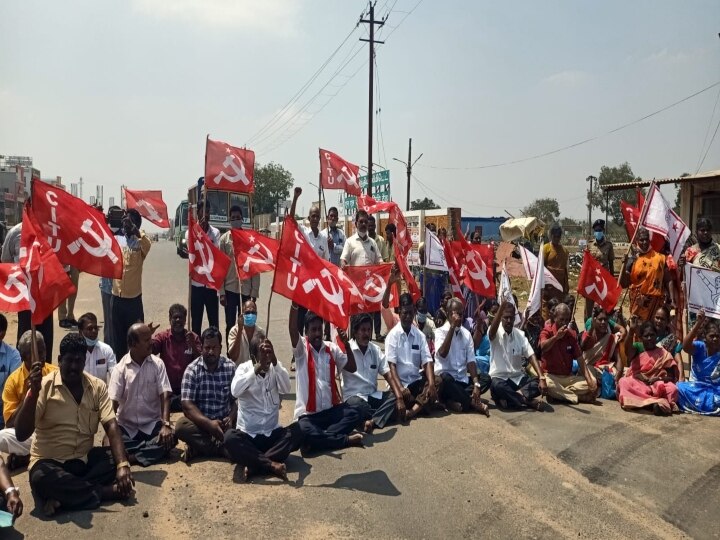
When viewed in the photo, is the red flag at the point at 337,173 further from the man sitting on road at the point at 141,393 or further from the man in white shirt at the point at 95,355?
the man sitting on road at the point at 141,393

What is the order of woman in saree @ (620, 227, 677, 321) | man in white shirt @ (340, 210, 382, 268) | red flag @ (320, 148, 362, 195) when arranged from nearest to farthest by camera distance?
1. woman in saree @ (620, 227, 677, 321)
2. man in white shirt @ (340, 210, 382, 268)
3. red flag @ (320, 148, 362, 195)

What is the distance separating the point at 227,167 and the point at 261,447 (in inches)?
150

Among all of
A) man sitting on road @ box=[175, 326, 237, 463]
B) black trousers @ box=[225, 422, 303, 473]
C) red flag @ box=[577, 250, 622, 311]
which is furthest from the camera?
red flag @ box=[577, 250, 622, 311]

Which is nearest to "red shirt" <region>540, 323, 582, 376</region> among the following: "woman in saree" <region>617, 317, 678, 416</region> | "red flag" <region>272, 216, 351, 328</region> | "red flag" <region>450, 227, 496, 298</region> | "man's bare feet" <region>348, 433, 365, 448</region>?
"woman in saree" <region>617, 317, 678, 416</region>

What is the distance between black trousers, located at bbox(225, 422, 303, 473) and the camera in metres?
4.98

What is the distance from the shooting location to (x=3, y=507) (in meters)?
A: 4.04

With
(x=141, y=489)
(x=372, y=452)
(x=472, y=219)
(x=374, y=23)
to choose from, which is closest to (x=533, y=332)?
(x=372, y=452)

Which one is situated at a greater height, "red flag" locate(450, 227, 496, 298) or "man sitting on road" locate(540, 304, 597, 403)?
"red flag" locate(450, 227, 496, 298)

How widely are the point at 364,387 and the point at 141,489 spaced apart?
2529mm

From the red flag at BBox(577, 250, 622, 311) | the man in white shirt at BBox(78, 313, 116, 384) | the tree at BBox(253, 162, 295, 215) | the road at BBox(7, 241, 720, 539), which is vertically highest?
the tree at BBox(253, 162, 295, 215)

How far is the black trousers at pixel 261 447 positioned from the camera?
498 centimetres

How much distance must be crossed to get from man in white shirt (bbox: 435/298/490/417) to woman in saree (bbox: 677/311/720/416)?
2.25 m

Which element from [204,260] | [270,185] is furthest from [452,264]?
[270,185]

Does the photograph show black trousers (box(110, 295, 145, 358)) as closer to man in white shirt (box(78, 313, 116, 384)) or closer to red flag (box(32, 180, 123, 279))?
man in white shirt (box(78, 313, 116, 384))
